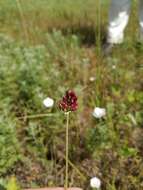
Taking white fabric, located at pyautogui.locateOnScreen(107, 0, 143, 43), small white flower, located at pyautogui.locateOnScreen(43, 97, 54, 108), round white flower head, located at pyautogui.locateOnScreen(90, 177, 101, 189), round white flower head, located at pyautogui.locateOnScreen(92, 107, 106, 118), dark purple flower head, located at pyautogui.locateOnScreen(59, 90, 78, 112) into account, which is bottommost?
round white flower head, located at pyautogui.locateOnScreen(90, 177, 101, 189)

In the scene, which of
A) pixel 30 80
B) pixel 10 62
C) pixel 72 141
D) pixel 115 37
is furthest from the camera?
pixel 115 37

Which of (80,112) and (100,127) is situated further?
(80,112)

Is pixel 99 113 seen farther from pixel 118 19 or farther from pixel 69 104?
pixel 118 19

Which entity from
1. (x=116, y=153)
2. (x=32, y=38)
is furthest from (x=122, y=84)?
(x=32, y=38)

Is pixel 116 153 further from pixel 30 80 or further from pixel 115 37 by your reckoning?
pixel 115 37

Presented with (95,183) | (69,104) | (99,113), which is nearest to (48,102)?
(99,113)

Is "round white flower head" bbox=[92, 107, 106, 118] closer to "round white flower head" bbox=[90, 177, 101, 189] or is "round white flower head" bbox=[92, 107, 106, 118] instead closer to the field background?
the field background

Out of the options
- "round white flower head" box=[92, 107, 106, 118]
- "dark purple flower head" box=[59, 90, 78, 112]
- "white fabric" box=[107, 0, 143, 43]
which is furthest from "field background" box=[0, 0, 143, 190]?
"dark purple flower head" box=[59, 90, 78, 112]
